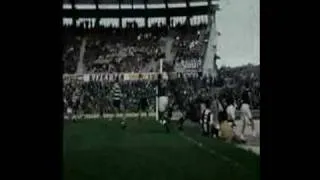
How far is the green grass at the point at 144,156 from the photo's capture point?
5.87 m

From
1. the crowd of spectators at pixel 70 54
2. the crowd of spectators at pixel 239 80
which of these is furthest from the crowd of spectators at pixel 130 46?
the crowd of spectators at pixel 239 80

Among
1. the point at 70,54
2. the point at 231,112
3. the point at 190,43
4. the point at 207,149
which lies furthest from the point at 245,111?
the point at 70,54

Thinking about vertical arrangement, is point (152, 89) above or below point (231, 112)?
above

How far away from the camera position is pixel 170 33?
236 inches

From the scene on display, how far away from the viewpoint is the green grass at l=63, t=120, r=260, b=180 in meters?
5.87

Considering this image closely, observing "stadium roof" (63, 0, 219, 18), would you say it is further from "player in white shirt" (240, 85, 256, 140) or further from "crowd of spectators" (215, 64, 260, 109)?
"player in white shirt" (240, 85, 256, 140)

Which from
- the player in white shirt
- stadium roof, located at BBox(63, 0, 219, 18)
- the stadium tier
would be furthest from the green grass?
stadium roof, located at BBox(63, 0, 219, 18)

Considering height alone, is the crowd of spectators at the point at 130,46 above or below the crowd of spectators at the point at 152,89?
above

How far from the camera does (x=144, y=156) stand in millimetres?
5914

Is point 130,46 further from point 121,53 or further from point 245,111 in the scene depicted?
point 245,111

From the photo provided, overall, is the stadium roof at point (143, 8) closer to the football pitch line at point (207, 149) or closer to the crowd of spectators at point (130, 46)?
the crowd of spectators at point (130, 46)

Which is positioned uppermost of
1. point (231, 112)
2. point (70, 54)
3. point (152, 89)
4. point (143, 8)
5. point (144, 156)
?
point (143, 8)
